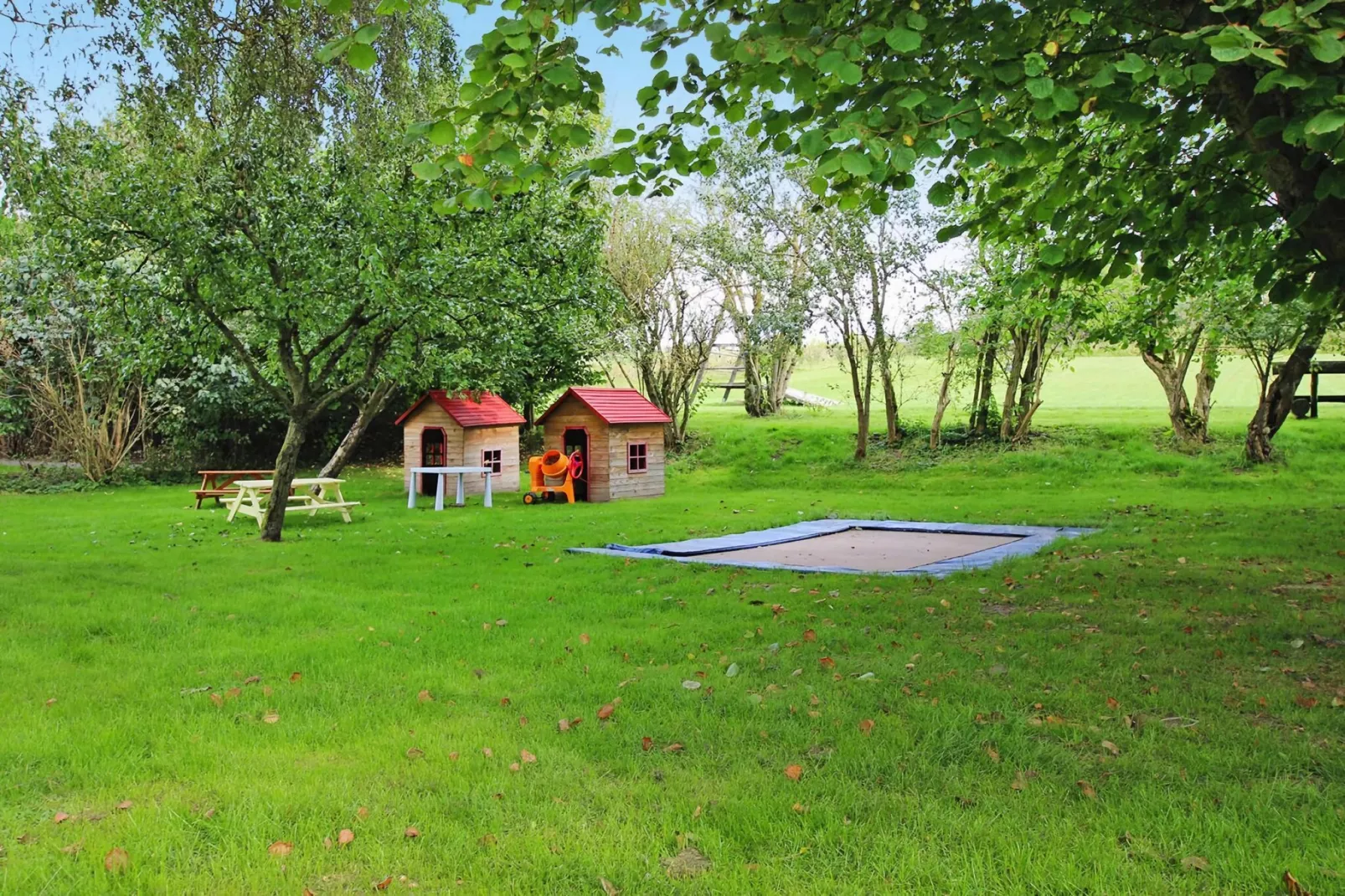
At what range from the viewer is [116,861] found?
3.24 metres

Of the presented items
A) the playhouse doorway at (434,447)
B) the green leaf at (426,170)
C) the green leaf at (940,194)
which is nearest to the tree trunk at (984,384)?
the playhouse doorway at (434,447)

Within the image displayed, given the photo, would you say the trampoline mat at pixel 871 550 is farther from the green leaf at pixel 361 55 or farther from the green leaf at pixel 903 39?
the green leaf at pixel 361 55

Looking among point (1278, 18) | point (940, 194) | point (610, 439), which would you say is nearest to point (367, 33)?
point (940, 194)

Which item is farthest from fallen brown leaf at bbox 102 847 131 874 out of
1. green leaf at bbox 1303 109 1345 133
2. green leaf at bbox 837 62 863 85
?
green leaf at bbox 1303 109 1345 133

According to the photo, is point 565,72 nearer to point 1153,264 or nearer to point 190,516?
point 1153,264

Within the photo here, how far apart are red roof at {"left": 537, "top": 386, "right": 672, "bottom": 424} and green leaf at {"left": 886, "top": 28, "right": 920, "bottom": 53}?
14544 millimetres

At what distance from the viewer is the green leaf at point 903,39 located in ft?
A: 13.5

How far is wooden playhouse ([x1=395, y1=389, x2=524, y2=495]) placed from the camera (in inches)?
766

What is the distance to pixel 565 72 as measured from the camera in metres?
4.54

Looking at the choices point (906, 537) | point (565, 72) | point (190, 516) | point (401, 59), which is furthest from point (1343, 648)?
point (190, 516)

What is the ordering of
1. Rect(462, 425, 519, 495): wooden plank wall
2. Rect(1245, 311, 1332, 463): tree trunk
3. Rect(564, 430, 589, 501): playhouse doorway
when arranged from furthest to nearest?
1. Rect(462, 425, 519, 495): wooden plank wall
2. Rect(564, 430, 589, 501): playhouse doorway
3. Rect(1245, 311, 1332, 463): tree trunk

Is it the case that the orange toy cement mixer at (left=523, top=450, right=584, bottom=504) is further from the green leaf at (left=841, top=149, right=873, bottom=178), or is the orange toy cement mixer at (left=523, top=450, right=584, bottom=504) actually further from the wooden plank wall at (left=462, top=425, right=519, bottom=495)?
the green leaf at (left=841, top=149, right=873, bottom=178)

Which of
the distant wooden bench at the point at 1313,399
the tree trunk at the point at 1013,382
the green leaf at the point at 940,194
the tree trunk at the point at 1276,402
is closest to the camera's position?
the green leaf at the point at 940,194

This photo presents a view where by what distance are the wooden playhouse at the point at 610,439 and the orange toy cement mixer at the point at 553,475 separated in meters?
0.37
